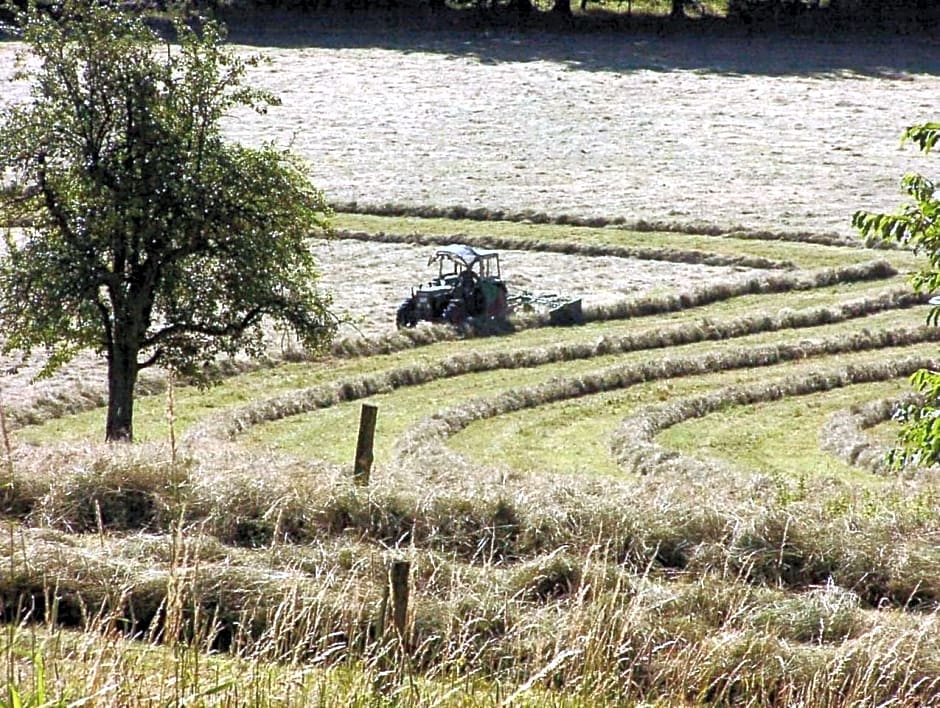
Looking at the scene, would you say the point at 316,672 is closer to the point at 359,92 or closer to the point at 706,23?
the point at 359,92

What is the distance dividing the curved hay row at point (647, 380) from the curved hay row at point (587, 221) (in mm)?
13657

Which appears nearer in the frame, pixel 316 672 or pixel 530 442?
pixel 316 672

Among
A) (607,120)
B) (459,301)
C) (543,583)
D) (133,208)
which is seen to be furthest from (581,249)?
(543,583)

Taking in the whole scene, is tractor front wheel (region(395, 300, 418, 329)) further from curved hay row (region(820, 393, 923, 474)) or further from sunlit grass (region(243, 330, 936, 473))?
curved hay row (region(820, 393, 923, 474))

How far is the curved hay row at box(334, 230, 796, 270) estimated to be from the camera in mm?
46812

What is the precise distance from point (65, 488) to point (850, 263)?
123 feet

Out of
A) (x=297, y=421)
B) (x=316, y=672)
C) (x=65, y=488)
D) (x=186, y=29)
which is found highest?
(x=186, y=29)

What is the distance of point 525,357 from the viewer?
115 feet

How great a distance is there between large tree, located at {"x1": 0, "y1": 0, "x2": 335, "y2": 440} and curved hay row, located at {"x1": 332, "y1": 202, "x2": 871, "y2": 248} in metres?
27.8

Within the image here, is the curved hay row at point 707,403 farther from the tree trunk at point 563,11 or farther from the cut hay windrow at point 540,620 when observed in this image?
the tree trunk at point 563,11

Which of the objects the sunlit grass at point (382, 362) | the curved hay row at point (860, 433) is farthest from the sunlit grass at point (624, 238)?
the curved hay row at point (860, 433)

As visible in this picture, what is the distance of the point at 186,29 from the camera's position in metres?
25.9

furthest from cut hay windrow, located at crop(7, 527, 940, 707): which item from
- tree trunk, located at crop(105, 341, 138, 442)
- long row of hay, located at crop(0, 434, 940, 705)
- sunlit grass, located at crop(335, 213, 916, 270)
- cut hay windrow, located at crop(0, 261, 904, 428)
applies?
sunlit grass, located at crop(335, 213, 916, 270)

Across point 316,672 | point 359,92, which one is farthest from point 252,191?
point 359,92
